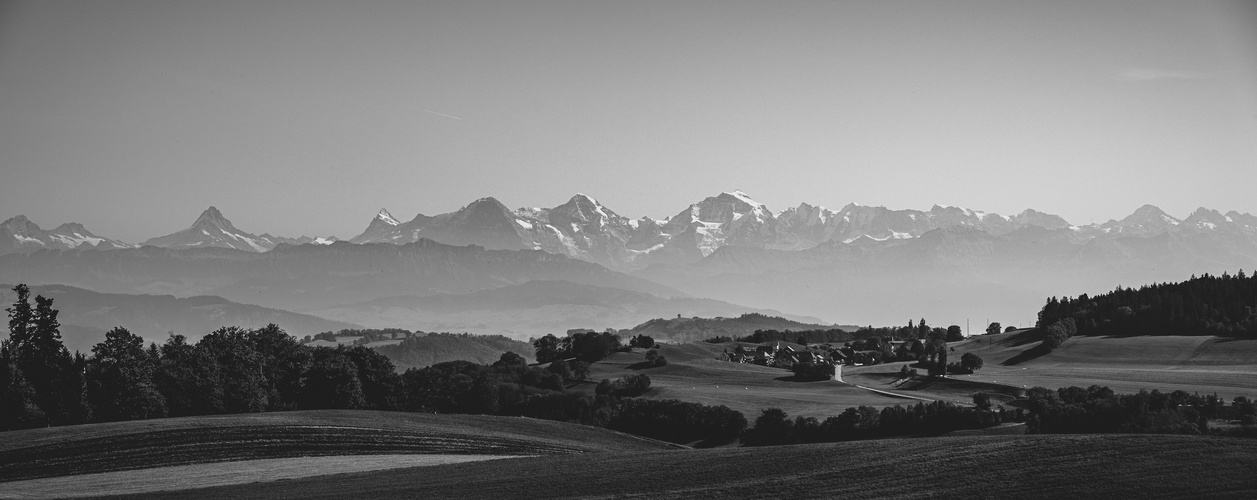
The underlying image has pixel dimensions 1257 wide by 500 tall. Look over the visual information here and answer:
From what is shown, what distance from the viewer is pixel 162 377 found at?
326 feet

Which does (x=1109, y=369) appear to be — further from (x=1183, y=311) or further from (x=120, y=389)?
(x=120, y=389)

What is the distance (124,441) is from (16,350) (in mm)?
35079

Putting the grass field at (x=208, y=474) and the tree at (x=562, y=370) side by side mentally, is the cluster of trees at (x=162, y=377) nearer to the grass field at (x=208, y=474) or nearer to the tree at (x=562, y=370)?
the grass field at (x=208, y=474)

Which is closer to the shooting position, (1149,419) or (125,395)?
(1149,419)

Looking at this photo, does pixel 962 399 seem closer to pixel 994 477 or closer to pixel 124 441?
pixel 994 477

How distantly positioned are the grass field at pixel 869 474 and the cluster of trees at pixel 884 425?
80.6 feet

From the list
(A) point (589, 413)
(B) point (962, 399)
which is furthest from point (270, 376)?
(B) point (962, 399)

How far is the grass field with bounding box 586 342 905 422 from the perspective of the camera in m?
115

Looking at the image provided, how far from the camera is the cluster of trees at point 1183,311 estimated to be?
6501 inches

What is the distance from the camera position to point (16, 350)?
94.5m

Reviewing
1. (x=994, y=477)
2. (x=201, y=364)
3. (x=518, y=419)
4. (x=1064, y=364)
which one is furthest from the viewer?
(x=1064, y=364)

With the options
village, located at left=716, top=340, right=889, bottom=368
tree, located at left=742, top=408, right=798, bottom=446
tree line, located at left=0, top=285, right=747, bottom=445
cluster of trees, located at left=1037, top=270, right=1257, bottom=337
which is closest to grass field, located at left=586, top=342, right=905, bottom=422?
village, located at left=716, top=340, right=889, bottom=368

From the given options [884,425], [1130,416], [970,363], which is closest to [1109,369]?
[970,363]

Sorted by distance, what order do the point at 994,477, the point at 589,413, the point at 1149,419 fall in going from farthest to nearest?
1. the point at 589,413
2. the point at 1149,419
3. the point at 994,477
